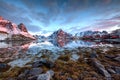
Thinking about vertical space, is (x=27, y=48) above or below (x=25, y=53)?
above

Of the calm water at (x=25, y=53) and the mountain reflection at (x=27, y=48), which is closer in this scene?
the calm water at (x=25, y=53)

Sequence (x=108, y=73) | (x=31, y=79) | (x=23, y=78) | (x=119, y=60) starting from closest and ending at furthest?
1. (x=31, y=79)
2. (x=23, y=78)
3. (x=108, y=73)
4. (x=119, y=60)

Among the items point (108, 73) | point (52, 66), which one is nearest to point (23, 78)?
point (52, 66)

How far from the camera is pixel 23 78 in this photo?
9531mm

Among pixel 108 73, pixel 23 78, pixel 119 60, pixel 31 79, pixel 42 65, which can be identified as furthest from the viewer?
pixel 119 60

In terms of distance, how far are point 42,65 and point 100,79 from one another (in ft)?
19.6

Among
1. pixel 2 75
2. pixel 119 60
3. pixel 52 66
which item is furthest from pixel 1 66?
pixel 119 60

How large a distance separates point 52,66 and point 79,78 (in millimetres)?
3964

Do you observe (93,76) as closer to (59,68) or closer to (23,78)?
(59,68)

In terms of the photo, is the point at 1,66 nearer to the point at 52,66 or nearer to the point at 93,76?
the point at 52,66

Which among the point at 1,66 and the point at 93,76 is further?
the point at 1,66

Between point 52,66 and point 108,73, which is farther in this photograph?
point 52,66

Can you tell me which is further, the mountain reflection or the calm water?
the mountain reflection

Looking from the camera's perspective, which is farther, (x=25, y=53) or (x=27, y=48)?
(x=27, y=48)
